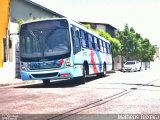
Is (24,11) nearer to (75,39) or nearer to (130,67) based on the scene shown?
(75,39)

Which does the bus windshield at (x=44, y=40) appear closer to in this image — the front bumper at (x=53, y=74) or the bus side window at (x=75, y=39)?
the bus side window at (x=75, y=39)

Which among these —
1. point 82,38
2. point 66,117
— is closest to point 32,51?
point 82,38

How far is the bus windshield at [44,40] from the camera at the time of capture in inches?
559

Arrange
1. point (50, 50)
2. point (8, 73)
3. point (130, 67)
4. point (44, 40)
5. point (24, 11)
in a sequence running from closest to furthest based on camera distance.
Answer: point (50, 50) → point (44, 40) → point (8, 73) → point (24, 11) → point (130, 67)

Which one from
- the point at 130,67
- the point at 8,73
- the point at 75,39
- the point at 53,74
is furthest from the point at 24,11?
the point at 130,67

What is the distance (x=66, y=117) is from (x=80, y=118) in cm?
35

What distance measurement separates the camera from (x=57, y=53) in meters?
14.1

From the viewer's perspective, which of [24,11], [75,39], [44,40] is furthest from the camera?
[24,11]

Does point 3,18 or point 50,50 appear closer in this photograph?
point 50,50

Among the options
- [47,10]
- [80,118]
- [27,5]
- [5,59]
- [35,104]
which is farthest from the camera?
[47,10]

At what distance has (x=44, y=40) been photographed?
1438cm

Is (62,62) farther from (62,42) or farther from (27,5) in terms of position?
(27,5)

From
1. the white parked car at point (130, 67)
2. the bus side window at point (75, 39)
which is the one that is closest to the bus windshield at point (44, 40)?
the bus side window at point (75, 39)

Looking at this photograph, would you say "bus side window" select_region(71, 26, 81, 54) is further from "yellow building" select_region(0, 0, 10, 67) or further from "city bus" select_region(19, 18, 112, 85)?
"yellow building" select_region(0, 0, 10, 67)
